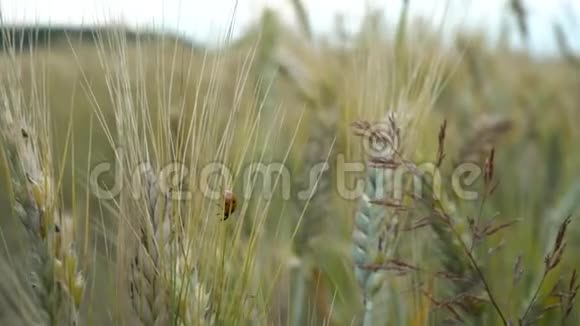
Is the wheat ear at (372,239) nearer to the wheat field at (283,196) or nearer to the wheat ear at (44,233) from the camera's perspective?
the wheat field at (283,196)

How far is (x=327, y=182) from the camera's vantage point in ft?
3.08

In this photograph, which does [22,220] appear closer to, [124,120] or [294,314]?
[124,120]

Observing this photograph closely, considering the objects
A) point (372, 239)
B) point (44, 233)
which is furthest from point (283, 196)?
point (44, 233)

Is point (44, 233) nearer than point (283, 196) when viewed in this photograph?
Yes

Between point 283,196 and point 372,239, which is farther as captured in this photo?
point 283,196

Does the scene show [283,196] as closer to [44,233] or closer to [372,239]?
[372,239]

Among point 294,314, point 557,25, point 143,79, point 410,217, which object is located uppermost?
point 557,25

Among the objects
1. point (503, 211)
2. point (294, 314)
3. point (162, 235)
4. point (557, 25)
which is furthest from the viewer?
point (557, 25)

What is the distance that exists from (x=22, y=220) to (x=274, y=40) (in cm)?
59

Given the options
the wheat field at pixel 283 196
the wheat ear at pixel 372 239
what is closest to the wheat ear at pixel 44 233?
the wheat field at pixel 283 196

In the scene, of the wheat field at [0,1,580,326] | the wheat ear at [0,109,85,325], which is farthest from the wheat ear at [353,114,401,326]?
the wheat ear at [0,109,85,325]

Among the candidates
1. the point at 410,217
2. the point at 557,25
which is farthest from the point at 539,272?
the point at 557,25

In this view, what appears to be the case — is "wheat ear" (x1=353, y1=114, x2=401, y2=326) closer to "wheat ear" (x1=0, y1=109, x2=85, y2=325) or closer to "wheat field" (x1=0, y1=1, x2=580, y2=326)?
"wheat field" (x1=0, y1=1, x2=580, y2=326)

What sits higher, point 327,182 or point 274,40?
point 274,40
